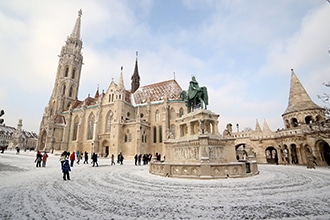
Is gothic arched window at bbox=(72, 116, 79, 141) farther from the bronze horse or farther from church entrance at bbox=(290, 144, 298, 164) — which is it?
church entrance at bbox=(290, 144, 298, 164)

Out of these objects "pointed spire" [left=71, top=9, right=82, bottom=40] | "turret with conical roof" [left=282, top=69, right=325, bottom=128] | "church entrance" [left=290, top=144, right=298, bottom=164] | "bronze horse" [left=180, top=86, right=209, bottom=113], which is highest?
"pointed spire" [left=71, top=9, right=82, bottom=40]

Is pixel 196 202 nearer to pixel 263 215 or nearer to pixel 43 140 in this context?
pixel 263 215

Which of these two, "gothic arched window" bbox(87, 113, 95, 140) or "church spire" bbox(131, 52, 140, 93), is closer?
"gothic arched window" bbox(87, 113, 95, 140)

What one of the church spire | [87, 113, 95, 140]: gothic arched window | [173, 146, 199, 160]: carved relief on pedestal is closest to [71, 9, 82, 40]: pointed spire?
the church spire

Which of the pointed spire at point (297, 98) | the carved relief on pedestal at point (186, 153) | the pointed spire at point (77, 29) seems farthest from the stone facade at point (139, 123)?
the carved relief on pedestal at point (186, 153)

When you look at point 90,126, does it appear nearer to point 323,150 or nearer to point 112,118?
point 112,118

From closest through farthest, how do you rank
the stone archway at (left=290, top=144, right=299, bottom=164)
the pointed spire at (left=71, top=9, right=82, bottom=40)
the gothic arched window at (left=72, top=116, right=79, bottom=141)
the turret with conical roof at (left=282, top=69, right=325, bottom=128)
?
1. the stone archway at (left=290, top=144, right=299, bottom=164)
2. the turret with conical roof at (left=282, top=69, right=325, bottom=128)
3. the gothic arched window at (left=72, top=116, right=79, bottom=141)
4. the pointed spire at (left=71, top=9, right=82, bottom=40)

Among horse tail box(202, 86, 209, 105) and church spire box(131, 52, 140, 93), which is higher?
church spire box(131, 52, 140, 93)

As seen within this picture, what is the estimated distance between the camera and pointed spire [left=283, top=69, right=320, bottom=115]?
25091 millimetres

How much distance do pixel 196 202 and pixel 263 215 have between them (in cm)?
166

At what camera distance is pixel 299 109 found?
25.1 m

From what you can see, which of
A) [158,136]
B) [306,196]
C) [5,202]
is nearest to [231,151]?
[306,196]

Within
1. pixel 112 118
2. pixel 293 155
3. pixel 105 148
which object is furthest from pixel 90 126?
pixel 293 155

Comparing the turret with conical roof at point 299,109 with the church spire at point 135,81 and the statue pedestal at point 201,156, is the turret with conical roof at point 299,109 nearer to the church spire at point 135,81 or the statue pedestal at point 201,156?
the statue pedestal at point 201,156
